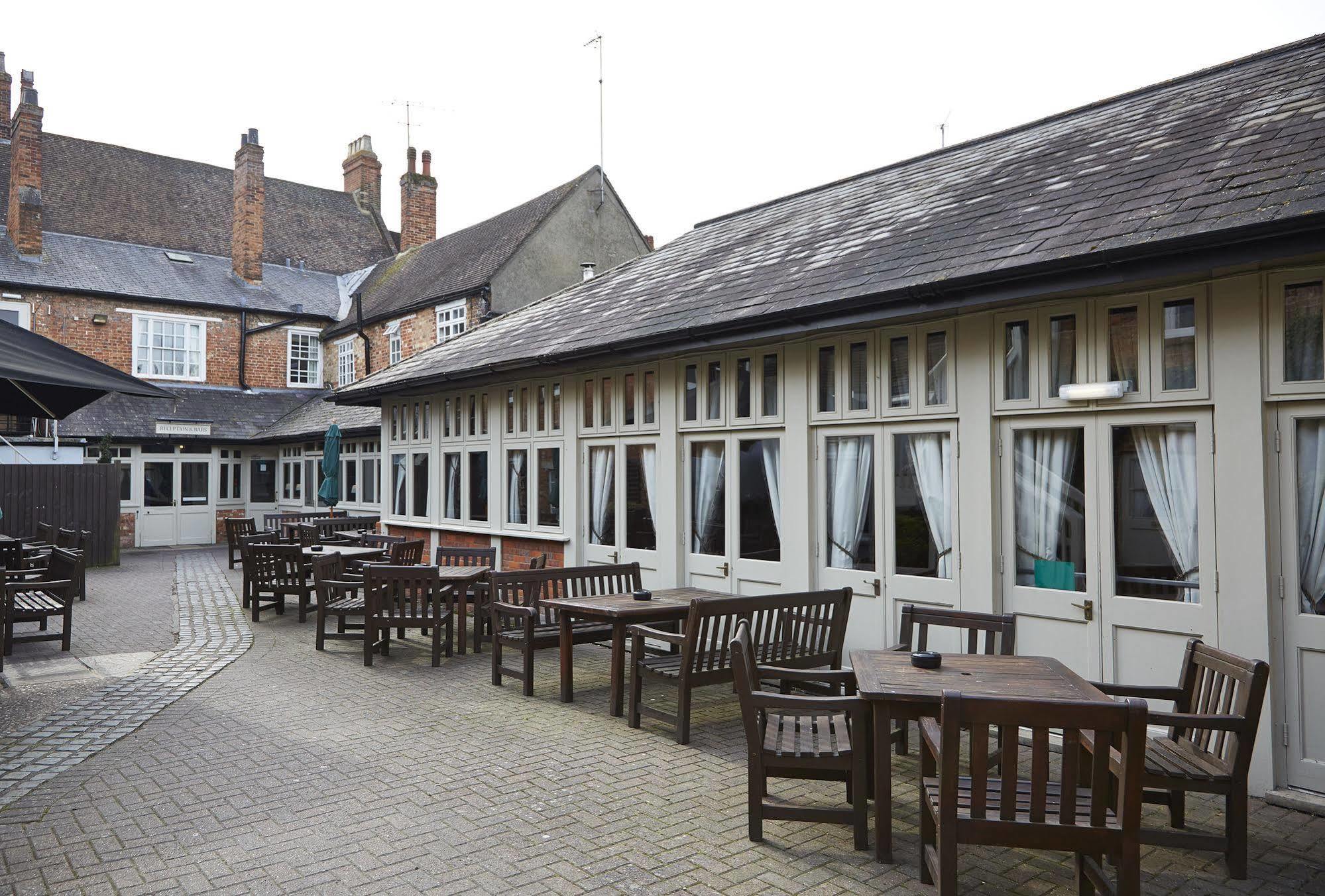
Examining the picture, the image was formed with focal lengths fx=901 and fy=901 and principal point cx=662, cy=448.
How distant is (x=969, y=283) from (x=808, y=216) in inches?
185

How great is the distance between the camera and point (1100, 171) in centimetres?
690

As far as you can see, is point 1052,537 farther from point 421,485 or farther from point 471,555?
point 421,485

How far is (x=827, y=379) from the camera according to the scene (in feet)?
25.1

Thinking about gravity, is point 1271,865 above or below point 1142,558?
below

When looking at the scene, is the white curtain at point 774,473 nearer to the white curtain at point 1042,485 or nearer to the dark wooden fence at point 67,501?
the white curtain at point 1042,485

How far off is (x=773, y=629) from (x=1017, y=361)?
2587 millimetres

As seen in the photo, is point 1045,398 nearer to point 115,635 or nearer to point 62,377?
point 62,377

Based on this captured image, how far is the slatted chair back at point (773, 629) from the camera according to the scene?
6.14 metres

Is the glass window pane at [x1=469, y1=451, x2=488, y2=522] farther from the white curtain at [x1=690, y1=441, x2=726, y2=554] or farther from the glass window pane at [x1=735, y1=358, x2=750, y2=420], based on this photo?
the glass window pane at [x1=735, y1=358, x2=750, y2=420]

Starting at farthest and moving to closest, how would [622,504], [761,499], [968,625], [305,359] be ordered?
[305,359]
[622,504]
[761,499]
[968,625]

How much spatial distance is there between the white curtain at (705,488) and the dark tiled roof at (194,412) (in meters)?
17.7

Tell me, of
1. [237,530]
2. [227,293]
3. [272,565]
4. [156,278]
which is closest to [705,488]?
[272,565]

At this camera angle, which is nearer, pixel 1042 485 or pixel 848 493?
pixel 1042 485

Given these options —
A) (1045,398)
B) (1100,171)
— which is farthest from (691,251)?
(1045,398)
